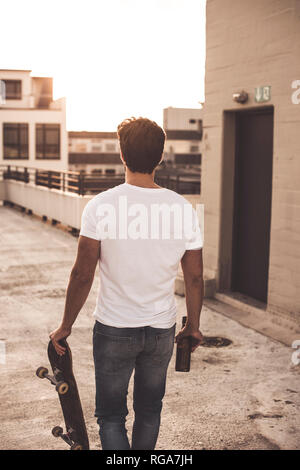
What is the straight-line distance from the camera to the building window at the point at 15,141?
4779 centimetres

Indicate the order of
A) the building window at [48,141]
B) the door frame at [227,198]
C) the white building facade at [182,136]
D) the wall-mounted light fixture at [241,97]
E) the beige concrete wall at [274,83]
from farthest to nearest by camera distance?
the white building facade at [182,136]
the building window at [48,141]
the door frame at [227,198]
the wall-mounted light fixture at [241,97]
the beige concrete wall at [274,83]

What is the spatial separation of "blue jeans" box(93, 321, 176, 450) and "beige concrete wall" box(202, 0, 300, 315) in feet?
14.9

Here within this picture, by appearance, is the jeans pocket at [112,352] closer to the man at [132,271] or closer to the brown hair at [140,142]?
the man at [132,271]

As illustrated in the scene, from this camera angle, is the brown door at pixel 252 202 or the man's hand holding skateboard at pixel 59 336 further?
the brown door at pixel 252 202

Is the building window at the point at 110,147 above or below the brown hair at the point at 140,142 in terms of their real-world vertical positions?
above

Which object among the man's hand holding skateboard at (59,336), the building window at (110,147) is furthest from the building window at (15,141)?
the man's hand holding skateboard at (59,336)

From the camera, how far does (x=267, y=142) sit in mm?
8336

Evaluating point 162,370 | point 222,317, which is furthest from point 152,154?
point 222,317

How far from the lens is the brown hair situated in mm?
3074

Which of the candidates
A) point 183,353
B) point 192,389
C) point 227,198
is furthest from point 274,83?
point 183,353

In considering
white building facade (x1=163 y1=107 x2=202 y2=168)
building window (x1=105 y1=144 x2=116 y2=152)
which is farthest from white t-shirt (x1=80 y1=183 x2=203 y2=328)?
building window (x1=105 y1=144 x2=116 y2=152)

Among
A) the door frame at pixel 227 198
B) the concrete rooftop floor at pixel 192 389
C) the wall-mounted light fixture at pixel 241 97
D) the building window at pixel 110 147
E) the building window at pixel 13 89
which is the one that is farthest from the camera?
the building window at pixel 110 147

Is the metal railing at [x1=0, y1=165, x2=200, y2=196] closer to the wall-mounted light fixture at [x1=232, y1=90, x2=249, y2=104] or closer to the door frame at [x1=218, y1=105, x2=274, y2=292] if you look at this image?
the door frame at [x1=218, y1=105, x2=274, y2=292]
